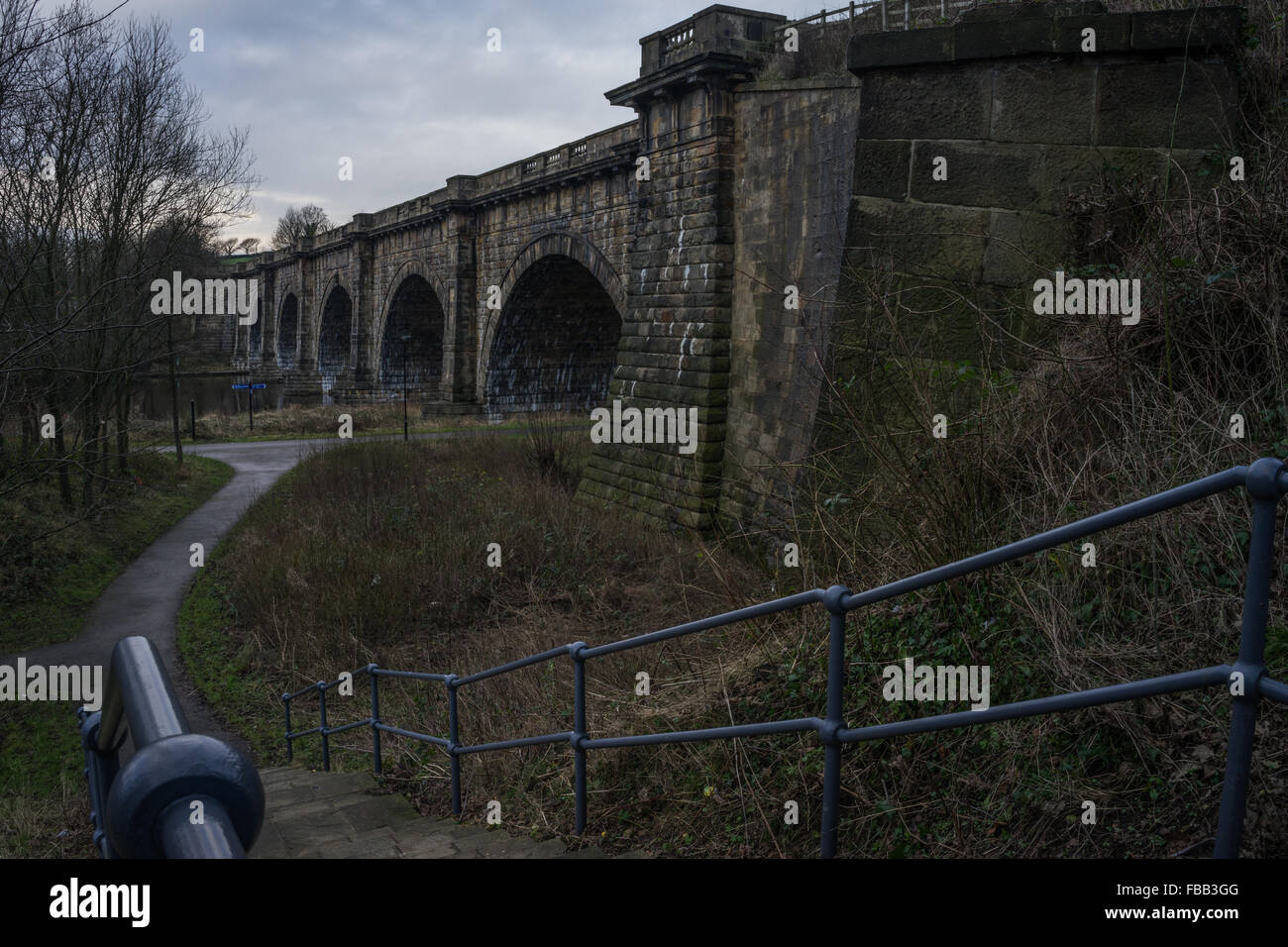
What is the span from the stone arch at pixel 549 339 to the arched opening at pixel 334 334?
2052cm

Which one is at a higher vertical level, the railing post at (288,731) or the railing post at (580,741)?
the railing post at (580,741)

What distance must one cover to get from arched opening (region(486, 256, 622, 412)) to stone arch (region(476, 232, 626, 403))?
12 cm

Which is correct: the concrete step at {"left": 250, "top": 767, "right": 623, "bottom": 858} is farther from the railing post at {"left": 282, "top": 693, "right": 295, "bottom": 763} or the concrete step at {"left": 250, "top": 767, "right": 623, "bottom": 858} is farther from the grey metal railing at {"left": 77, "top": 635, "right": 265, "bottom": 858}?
the grey metal railing at {"left": 77, "top": 635, "right": 265, "bottom": 858}

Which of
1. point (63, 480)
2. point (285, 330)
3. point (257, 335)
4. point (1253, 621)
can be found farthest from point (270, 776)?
point (257, 335)

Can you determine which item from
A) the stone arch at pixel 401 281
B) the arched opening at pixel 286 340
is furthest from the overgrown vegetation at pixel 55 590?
the arched opening at pixel 286 340

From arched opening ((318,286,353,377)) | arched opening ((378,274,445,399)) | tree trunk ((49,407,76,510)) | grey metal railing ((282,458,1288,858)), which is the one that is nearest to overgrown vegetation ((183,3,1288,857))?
grey metal railing ((282,458,1288,858))

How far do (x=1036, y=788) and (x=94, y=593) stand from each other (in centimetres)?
1449

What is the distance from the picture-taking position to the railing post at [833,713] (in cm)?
281

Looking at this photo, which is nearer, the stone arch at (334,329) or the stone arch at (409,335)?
the stone arch at (409,335)

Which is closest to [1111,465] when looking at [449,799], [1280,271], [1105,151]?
[1280,271]

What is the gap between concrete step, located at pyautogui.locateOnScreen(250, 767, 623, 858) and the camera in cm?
450

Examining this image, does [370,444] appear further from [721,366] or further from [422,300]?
[422,300]

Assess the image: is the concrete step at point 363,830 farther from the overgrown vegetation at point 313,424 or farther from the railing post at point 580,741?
the overgrown vegetation at point 313,424

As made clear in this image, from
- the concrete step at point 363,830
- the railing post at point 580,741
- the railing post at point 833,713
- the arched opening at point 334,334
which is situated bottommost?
the concrete step at point 363,830
